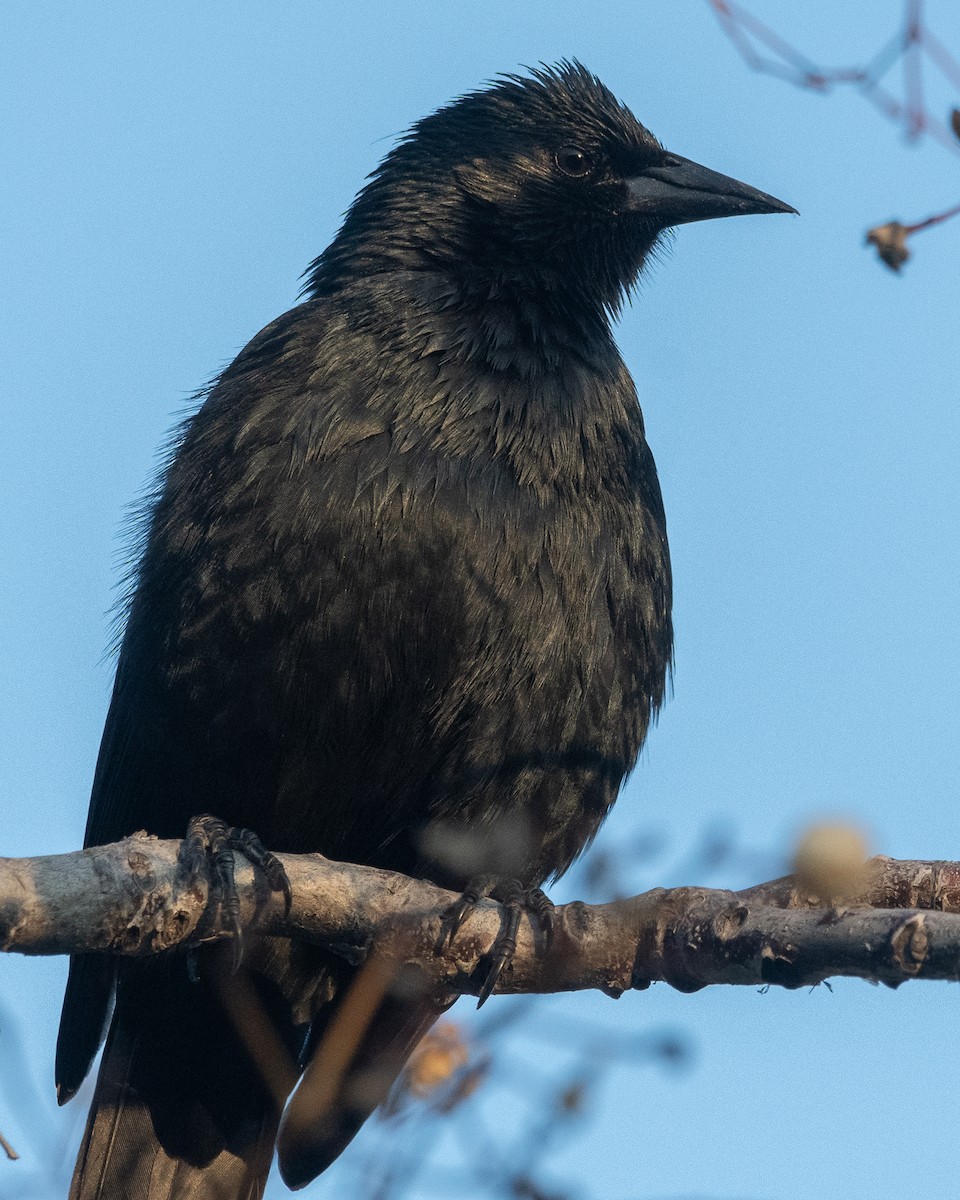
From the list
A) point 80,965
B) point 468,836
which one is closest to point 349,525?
point 468,836

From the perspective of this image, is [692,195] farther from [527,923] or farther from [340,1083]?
[340,1083]

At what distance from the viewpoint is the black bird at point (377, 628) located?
4.00 m

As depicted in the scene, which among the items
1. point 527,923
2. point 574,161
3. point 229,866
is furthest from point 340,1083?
point 574,161

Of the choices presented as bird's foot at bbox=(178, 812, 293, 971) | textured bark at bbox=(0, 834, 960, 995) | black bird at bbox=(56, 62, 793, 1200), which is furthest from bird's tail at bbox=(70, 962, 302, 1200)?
textured bark at bbox=(0, 834, 960, 995)

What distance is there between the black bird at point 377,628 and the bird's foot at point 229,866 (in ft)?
1.40

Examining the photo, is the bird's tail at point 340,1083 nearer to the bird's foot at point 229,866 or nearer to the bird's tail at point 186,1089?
the bird's tail at point 186,1089

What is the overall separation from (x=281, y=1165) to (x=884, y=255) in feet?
10.6

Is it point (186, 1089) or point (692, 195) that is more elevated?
point (692, 195)

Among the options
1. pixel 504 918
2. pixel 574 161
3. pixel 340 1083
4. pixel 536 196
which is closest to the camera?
pixel 504 918

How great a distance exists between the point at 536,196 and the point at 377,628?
1.70 metres

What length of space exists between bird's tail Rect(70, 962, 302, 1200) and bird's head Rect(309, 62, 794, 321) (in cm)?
223

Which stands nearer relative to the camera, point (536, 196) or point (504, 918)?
point (504, 918)

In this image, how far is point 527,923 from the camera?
12.4 ft

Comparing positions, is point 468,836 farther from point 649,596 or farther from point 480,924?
point 649,596
